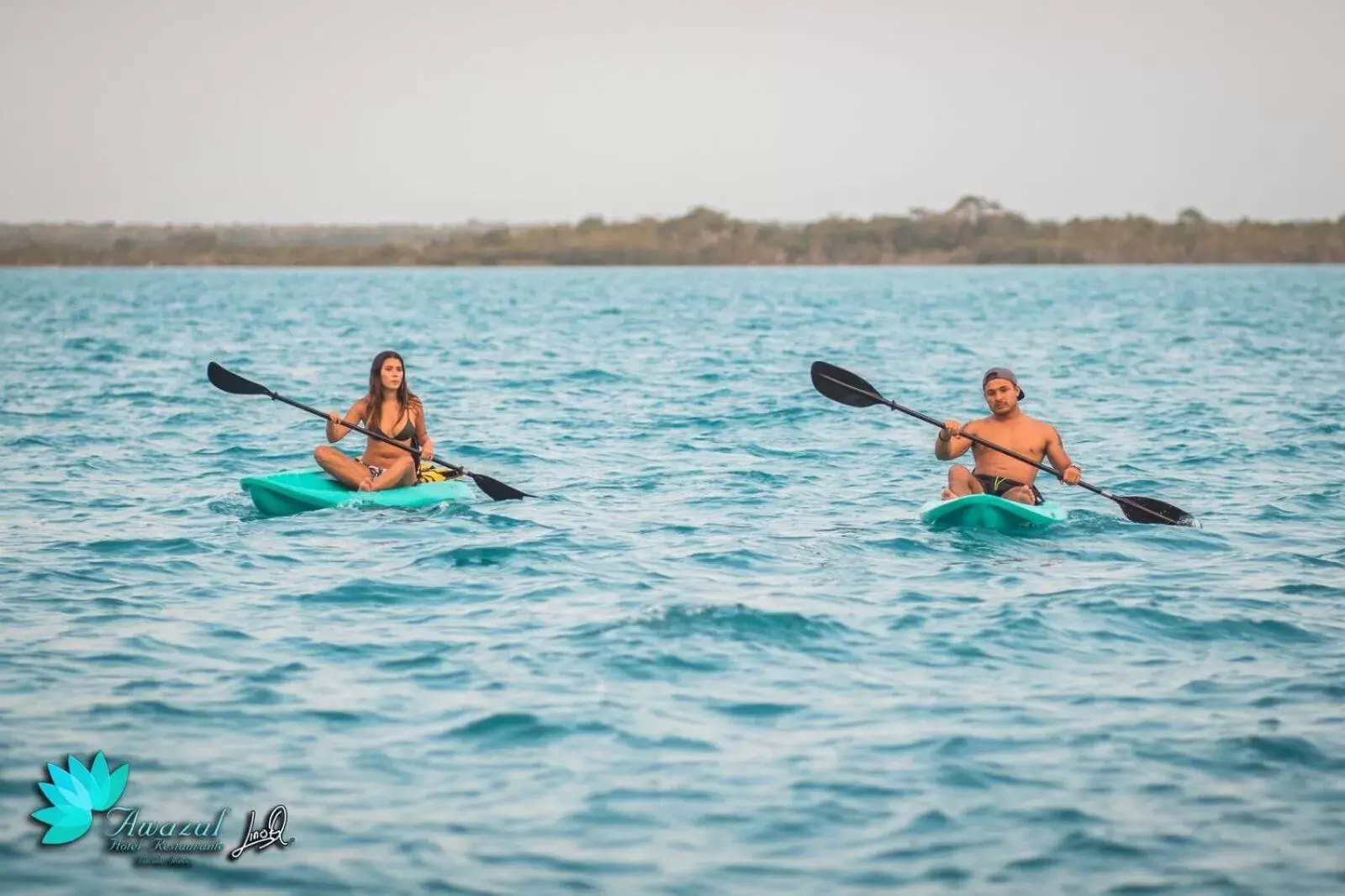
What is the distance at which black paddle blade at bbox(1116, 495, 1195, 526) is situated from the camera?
12.8 meters

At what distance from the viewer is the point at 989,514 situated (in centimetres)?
1214

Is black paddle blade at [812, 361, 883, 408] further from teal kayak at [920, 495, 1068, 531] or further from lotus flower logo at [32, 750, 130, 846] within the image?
lotus flower logo at [32, 750, 130, 846]

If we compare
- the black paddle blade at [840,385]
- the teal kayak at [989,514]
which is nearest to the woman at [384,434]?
the black paddle blade at [840,385]

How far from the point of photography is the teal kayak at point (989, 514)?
12033 millimetres

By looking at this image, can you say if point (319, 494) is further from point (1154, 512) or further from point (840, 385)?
point (1154, 512)

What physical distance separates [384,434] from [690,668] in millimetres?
5713

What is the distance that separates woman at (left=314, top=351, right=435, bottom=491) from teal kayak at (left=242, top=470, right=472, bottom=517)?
125mm

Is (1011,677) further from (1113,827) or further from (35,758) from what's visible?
(35,758)

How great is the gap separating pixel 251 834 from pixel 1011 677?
12.9ft

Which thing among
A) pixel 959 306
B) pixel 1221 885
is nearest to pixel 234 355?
pixel 1221 885

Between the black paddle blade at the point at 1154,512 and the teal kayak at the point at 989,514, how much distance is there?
675 mm

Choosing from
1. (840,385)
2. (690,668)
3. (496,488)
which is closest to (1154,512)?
(840,385)

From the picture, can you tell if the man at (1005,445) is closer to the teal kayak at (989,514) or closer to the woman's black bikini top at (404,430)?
the teal kayak at (989,514)

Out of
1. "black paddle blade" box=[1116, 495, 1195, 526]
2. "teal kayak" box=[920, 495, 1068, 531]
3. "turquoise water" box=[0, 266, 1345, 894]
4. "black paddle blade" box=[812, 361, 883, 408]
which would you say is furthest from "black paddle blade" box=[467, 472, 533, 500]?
"black paddle blade" box=[1116, 495, 1195, 526]
